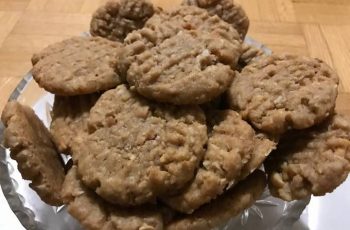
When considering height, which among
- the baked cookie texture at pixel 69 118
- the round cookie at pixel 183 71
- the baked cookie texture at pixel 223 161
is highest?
the round cookie at pixel 183 71

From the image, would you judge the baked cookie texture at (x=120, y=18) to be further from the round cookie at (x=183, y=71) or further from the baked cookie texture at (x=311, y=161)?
the baked cookie texture at (x=311, y=161)

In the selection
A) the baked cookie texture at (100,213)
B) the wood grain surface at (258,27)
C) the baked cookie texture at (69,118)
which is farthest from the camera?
the wood grain surface at (258,27)

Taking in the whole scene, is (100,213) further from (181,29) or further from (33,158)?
(181,29)

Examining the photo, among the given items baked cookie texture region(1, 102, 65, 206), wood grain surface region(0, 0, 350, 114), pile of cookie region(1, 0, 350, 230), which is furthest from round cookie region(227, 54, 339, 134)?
wood grain surface region(0, 0, 350, 114)

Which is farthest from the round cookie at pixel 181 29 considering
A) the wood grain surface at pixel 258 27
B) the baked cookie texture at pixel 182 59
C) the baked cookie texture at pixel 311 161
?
the wood grain surface at pixel 258 27

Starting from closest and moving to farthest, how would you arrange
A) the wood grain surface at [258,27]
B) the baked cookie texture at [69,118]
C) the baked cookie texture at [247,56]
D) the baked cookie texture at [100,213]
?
the baked cookie texture at [100,213], the baked cookie texture at [69,118], the baked cookie texture at [247,56], the wood grain surface at [258,27]

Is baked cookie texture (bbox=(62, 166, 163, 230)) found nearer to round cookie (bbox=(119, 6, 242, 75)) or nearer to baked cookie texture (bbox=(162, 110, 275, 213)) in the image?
baked cookie texture (bbox=(162, 110, 275, 213))

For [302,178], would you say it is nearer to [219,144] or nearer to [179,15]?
[219,144]
